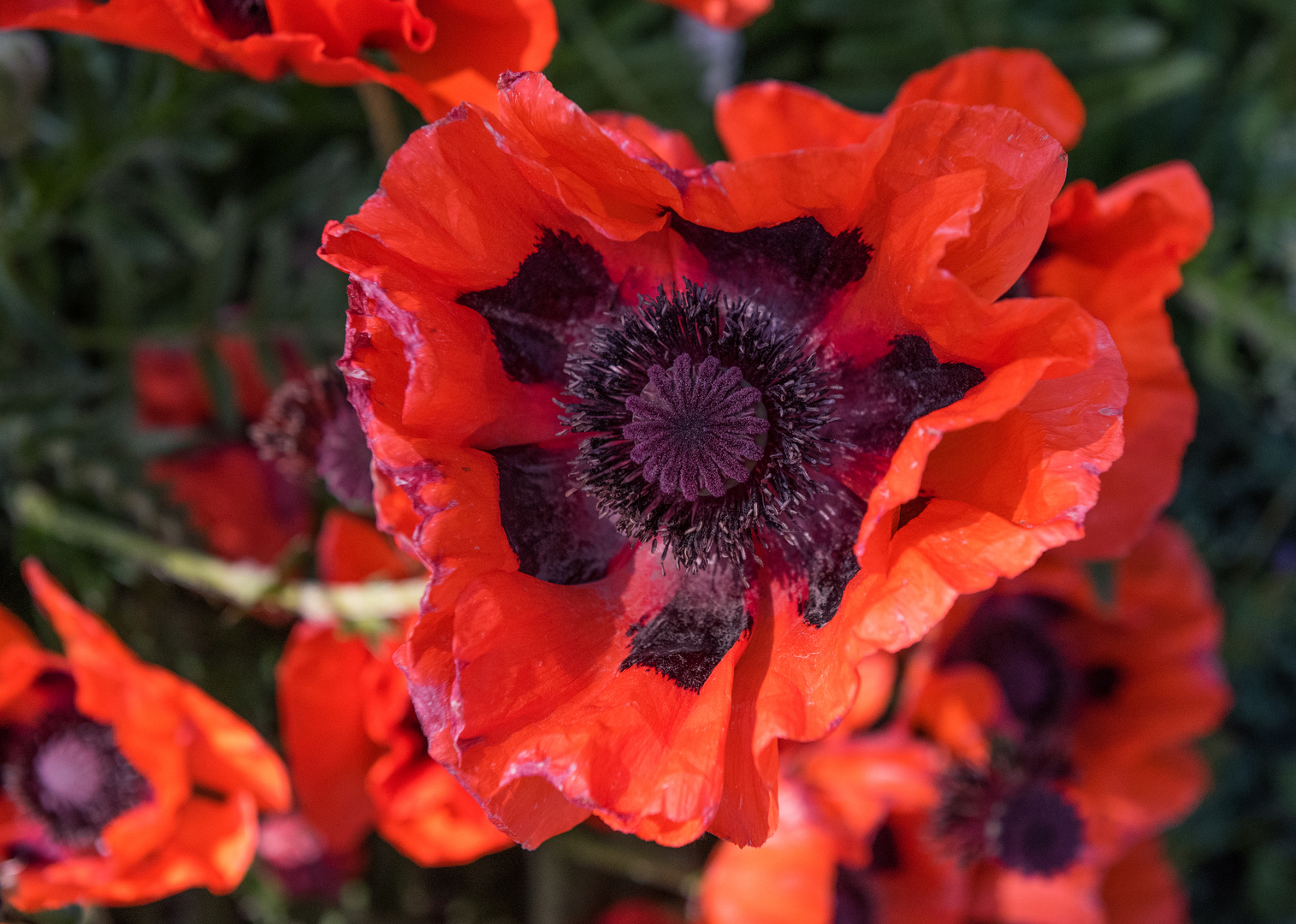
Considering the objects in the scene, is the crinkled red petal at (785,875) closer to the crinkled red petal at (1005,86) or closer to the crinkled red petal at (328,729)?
the crinkled red petal at (328,729)

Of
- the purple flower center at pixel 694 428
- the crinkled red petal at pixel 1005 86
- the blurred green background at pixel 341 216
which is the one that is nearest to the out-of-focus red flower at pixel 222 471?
the blurred green background at pixel 341 216

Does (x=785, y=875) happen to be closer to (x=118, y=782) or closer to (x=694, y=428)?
(x=694, y=428)

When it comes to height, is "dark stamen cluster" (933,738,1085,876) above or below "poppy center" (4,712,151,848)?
below

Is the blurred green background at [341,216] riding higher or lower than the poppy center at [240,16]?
lower

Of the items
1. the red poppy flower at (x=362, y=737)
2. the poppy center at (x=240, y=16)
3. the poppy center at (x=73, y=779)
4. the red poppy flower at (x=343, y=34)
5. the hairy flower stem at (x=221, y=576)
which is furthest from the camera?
the poppy center at (x=73, y=779)

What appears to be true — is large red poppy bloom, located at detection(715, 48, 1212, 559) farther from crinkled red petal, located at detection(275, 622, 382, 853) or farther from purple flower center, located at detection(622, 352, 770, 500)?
crinkled red petal, located at detection(275, 622, 382, 853)

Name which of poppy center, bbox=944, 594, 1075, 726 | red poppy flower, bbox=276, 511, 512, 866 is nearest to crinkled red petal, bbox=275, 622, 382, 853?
red poppy flower, bbox=276, 511, 512, 866

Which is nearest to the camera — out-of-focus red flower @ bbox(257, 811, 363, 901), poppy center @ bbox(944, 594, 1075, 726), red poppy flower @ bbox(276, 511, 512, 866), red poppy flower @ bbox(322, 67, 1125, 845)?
red poppy flower @ bbox(322, 67, 1125, 845)
